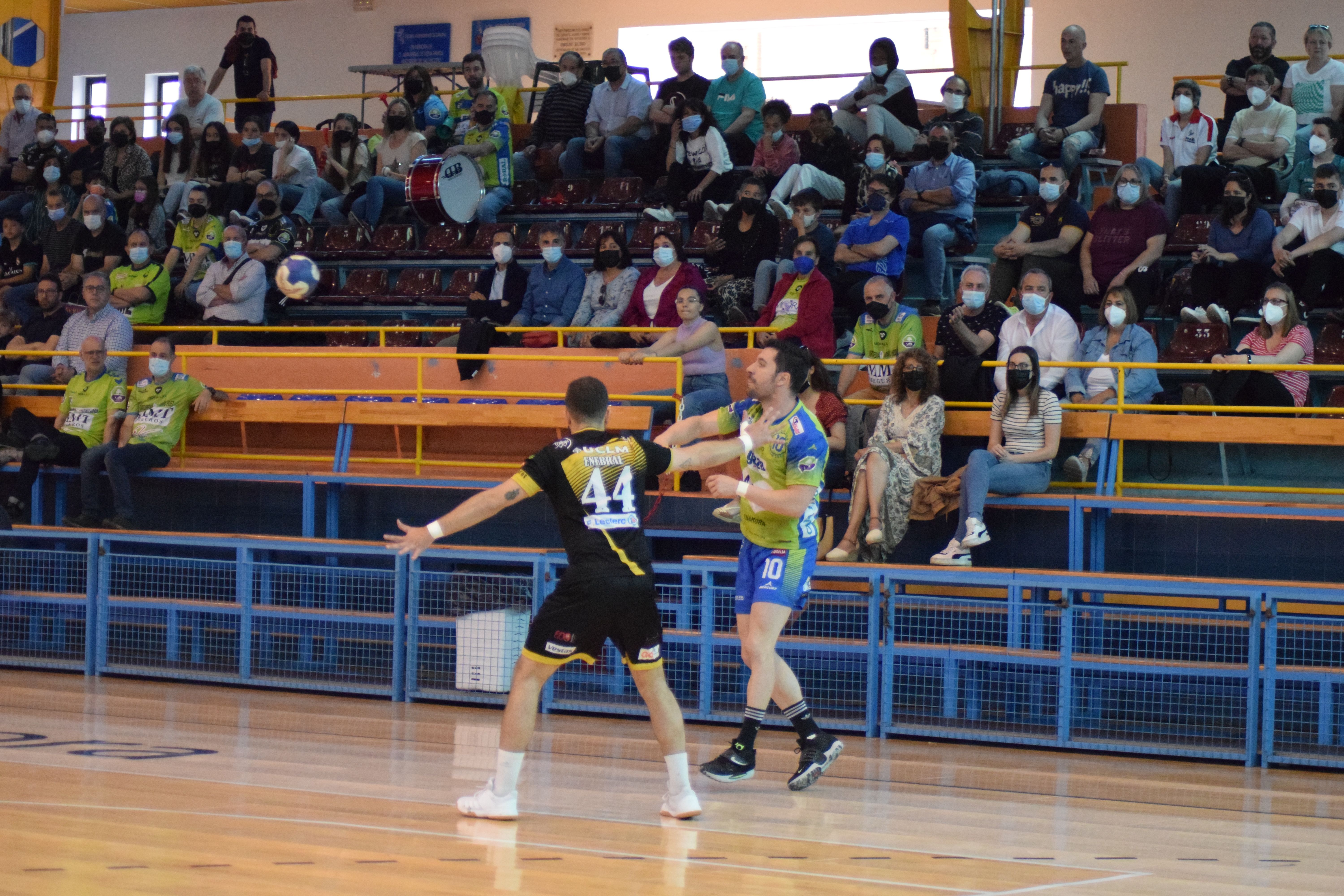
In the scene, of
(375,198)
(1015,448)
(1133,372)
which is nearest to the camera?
(1015,448)

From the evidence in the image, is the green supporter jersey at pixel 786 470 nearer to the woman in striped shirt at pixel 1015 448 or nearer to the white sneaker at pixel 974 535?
the white sneaker at pixel 974 535

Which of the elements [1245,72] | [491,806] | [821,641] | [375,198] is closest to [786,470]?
[491,806]

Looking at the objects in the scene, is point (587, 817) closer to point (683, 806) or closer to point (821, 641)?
point (683, 806)

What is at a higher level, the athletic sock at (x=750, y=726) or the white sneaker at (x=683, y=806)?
the athletic sock at (x=750, y=726)

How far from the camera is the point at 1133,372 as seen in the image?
36.8 feet

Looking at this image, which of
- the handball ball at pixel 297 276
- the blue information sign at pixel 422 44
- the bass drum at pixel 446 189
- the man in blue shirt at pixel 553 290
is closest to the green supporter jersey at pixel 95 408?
the handball ball at pixel 297 276

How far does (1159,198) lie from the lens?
14.9m

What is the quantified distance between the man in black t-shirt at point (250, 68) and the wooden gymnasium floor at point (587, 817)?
13.5m

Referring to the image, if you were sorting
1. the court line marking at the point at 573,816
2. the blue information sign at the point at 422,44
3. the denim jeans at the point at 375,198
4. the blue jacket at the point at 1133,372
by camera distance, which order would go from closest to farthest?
the court line marking at the point at 573,816 → the blue jacket at the point at 1133,372 → the denim jeans at the point at 375,198 → the blue information sign at the point at 422,44

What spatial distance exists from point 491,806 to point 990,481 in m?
4.90

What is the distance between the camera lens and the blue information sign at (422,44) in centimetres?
2577

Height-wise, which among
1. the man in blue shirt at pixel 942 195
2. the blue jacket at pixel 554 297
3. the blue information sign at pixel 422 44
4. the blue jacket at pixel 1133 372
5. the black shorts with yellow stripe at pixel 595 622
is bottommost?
the black shorts with yellow stripe at pixel 595 622

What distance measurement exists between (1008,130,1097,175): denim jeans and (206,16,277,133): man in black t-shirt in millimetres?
10840

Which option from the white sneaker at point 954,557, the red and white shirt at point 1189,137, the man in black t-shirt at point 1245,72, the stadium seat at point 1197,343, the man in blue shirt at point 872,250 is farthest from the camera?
the man in black t-shirt at point 1245,72
